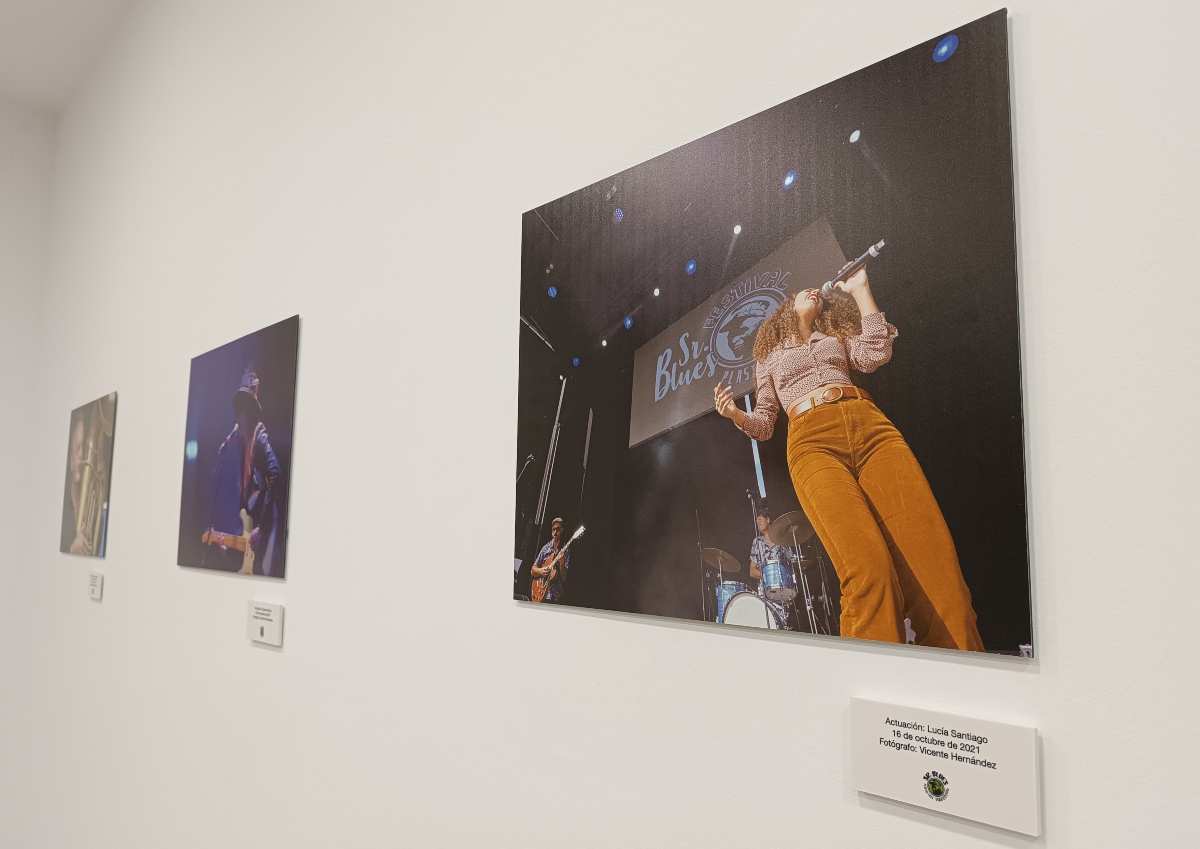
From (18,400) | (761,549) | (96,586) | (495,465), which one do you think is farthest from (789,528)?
(18,400)

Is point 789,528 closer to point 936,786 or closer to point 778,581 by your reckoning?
point 778,581

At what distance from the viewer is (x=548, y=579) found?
0.96 metres

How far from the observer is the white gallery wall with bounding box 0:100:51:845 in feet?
9.82

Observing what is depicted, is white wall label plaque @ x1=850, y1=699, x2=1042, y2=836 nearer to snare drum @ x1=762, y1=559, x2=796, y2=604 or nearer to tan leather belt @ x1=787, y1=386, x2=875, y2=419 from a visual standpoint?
snare drum @ x1=762, y1=559, x2=796, y2=604

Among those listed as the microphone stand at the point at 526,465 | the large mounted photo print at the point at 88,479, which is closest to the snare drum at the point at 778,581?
the microphone stand at the point at 526,465

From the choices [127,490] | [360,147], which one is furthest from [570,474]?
[127,490]

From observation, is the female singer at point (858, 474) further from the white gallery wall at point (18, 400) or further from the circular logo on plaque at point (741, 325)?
the white gallery wall at point (18, 400)

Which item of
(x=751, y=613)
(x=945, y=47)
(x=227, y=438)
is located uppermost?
(x=945, y=47)

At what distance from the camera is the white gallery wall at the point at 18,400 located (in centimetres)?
299

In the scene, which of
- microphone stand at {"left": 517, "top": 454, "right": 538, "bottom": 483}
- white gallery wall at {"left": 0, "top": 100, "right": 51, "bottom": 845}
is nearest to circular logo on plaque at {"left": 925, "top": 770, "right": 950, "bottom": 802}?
microphone stand at {"left": 517, "top": 454, "right": 538, "bottom": 483}

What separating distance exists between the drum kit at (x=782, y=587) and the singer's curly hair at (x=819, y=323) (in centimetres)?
15

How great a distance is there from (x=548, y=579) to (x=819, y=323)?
16.9 inches

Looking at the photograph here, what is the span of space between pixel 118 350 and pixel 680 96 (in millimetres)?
2134

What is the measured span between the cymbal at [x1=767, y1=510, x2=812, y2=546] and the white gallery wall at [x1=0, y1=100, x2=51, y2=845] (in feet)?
9.69
